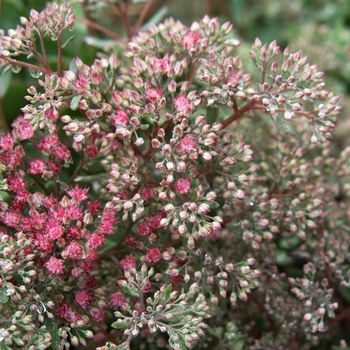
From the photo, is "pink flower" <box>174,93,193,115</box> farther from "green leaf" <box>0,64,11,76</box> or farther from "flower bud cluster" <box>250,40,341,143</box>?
"green leaf" <box>0,64,11,76</box>

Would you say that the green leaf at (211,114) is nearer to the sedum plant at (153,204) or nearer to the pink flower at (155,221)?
the sedum plant at (153,204)

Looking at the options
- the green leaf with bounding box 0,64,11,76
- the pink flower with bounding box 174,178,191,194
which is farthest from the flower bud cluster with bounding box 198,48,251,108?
the green leaf with bounding box 0,64,11,76

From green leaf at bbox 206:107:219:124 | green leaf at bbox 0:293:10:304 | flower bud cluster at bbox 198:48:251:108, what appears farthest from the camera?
green leaf at bbox 206:107:219:124

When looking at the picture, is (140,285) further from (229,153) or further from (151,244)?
(229,153)

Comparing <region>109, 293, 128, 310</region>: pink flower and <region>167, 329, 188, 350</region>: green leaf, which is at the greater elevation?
<region>109, 293, 128, 310</region>: pink flower

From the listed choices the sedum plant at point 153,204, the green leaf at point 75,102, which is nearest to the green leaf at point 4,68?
the sedum plant at point 153,204

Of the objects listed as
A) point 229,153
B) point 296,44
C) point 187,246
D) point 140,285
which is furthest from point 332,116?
point 296,44
